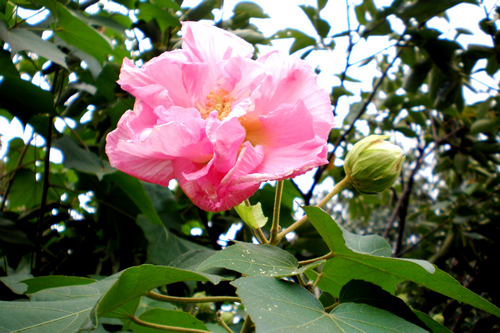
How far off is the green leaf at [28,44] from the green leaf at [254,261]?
2.02ft

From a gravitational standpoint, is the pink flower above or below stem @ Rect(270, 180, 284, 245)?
above

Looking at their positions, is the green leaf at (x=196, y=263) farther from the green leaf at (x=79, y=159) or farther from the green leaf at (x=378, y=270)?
the green leaf at (x=79, y=159)

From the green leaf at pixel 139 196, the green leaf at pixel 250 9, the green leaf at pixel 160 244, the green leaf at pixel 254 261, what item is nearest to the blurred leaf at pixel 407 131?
the green leaf at pixel 250 9

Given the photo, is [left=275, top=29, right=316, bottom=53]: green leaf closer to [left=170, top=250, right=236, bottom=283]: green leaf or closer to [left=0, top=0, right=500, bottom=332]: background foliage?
[left=0, top=0, right=500, bottom=332]: background foliage

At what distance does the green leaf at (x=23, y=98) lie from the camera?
0.90 metres

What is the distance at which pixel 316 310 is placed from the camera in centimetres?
50

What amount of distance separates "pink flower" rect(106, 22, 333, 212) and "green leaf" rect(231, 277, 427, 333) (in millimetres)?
133

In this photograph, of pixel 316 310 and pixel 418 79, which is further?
pixel 418 79

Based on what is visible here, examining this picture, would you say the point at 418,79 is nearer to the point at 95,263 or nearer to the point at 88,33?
the point at 88,33

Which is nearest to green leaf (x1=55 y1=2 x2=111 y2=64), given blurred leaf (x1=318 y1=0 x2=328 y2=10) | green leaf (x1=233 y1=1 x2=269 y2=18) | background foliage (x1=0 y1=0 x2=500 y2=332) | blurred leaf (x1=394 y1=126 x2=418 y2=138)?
background foliage (x1=0 y1=0 x2=500 y2=332)

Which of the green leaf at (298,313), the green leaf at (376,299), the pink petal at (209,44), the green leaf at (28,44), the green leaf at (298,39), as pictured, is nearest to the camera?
the green leaf at (298,313)

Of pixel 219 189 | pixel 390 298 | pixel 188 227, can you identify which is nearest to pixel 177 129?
pixel 219 189

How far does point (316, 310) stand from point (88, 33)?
90 cm

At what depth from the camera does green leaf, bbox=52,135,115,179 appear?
39.3 inches
